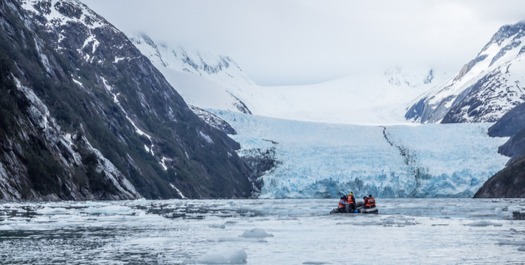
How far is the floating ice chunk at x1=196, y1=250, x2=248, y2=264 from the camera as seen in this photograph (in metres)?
16.7

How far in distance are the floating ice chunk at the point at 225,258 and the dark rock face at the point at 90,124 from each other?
54958 millimetres

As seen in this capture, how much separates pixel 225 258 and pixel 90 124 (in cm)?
9740

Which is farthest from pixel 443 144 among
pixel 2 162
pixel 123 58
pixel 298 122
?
pixel 2 162

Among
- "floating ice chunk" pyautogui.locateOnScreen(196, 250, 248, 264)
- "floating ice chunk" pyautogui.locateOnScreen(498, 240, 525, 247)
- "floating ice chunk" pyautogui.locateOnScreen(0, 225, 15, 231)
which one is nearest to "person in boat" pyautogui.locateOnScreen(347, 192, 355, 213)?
"floating ice chunk" pyautogui.locateOnScreen(0, 225, 15, 231)

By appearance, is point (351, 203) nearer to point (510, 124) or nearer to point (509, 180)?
point (509, 180)

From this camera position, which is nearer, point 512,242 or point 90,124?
point 512,242

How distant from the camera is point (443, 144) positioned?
142 m

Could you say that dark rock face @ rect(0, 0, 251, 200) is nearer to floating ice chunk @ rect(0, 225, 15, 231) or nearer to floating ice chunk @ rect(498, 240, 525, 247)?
floating ice chunk @ rect(0, 225, 15, 231)

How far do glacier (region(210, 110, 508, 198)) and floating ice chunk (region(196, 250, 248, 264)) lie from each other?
4327 inches

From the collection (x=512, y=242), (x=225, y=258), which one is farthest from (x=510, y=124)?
(x=225, y=258)

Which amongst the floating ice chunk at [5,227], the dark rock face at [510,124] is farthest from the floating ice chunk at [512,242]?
the dark rock face at [510,124]

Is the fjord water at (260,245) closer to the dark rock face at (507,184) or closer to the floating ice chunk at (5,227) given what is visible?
the floating ice chunk at (5,227)

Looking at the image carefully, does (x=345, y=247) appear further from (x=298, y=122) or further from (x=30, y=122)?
(x=298, y=122)

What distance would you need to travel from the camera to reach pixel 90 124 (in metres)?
110
